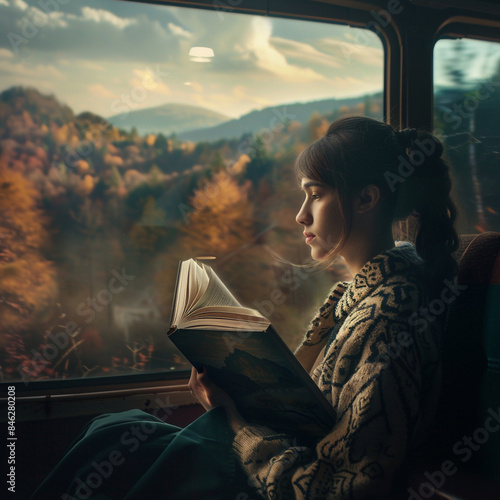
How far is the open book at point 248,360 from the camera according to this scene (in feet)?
2.78

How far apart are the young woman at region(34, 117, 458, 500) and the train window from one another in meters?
1.08

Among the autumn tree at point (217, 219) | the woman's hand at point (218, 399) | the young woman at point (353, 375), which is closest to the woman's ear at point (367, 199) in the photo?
the young woman at point (353, 375)

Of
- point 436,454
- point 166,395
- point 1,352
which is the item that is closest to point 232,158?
point 166,395

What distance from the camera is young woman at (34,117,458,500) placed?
86cm

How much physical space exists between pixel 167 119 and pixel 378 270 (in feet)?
3.65

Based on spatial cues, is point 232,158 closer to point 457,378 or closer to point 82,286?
point 82,286

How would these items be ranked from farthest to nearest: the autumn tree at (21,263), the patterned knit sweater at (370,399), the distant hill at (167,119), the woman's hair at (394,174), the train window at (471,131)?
1. the train window at (471,131)
2. the distant hill at (167,119)
3. the autumn tree at (21,263)
4. the woman's hair at (394,174)
5. the patterned knit sweater at (370,399)

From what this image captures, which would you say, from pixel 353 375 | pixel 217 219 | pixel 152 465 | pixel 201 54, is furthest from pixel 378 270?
pixel 201 54

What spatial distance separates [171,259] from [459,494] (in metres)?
1.23

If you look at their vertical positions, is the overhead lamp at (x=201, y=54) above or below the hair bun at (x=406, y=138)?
above

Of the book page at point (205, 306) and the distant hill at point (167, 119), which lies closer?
the book page at point (205, 306)

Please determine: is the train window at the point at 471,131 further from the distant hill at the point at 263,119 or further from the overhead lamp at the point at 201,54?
the overhead lamp at the point at 201,54

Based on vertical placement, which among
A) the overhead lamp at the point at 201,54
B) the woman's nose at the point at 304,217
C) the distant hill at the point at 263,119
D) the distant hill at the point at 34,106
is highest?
the overhead lamp at the point at 201,54

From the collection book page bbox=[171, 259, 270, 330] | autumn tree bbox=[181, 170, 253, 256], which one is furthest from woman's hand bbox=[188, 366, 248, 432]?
autumn tree bbox=[181, 170, 253, 256]
